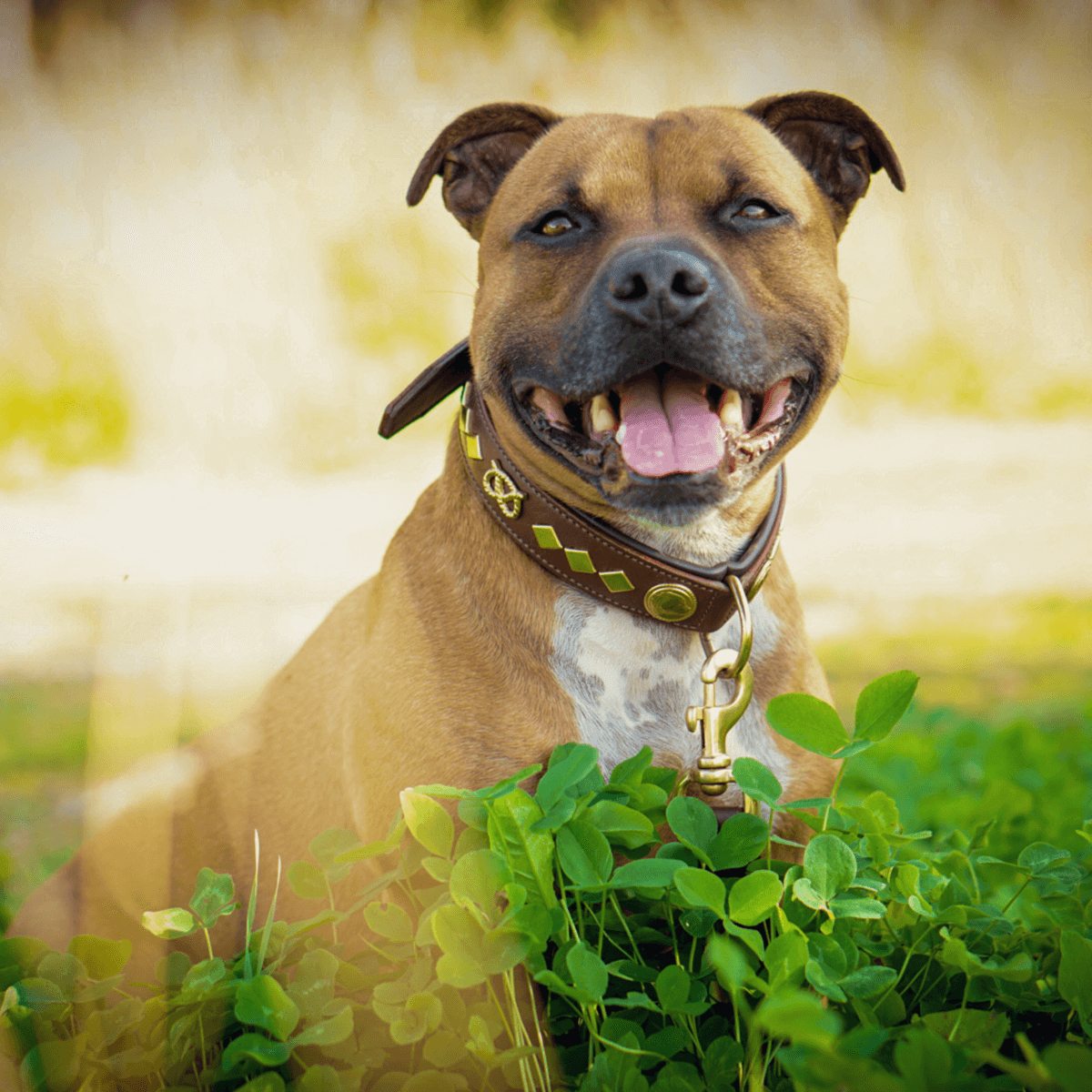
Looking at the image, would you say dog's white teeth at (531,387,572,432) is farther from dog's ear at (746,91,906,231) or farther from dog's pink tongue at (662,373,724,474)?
dog's ear at (746,91,906,231)

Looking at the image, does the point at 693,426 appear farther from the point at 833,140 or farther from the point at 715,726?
the point at 833,140

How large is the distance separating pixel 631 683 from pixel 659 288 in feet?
2.62

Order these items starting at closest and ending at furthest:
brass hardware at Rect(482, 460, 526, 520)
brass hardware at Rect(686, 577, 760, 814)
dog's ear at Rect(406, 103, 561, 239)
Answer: brass hardware at Rect(686, 577, 760, 814) → brass hardware at Rect(482, 460, 526, 520) → dog's ear at Rect(406, 103, 561, 239)

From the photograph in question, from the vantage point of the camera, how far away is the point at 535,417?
2.16m

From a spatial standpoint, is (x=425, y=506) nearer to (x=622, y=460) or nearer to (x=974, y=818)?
(x=622, y=460)

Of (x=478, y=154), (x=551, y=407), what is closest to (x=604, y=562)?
(x=551, y=407)

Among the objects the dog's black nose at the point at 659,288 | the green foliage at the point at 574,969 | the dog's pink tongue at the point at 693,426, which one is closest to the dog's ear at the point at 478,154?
the dog's black nose at the point at 659,288

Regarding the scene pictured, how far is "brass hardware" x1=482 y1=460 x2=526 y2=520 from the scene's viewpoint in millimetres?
2068

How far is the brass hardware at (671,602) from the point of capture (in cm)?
202

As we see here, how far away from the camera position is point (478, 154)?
8.75ft

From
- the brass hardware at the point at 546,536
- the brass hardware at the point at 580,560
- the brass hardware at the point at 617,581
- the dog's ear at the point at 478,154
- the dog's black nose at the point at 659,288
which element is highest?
the dog's ear at the point at 478,154

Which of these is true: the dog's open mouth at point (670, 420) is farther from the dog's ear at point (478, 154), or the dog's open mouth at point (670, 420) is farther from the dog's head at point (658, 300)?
the dog's ear at point (478, 154)

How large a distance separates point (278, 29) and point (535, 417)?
146 inches

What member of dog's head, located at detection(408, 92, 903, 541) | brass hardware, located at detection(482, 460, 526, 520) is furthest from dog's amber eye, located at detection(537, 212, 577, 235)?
brass hardware, located at detection(482, 460, 526, 520)
